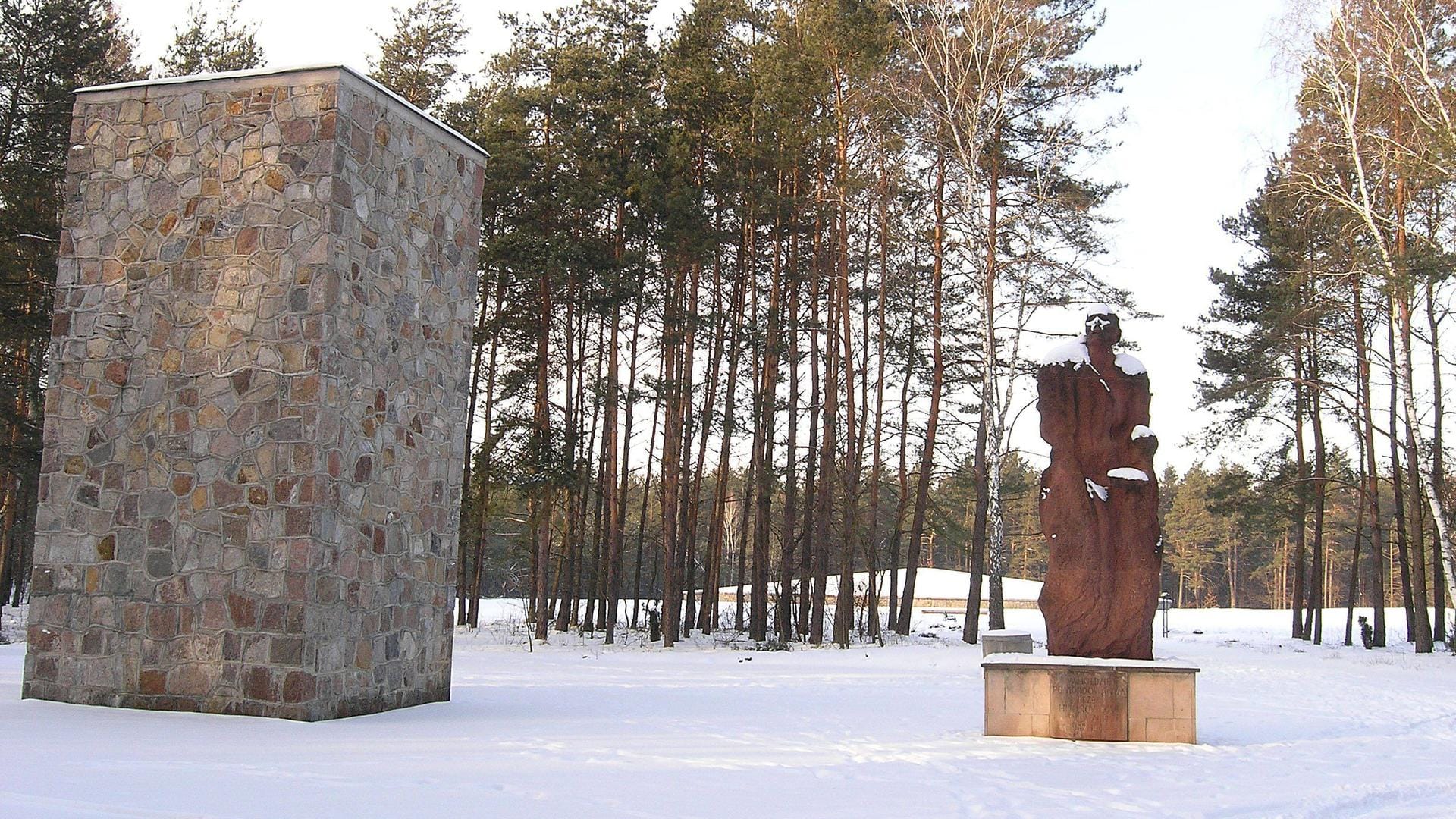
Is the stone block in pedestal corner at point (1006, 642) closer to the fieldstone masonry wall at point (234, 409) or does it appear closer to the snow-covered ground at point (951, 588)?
the fieldstone masonry wall at point (234, 409)

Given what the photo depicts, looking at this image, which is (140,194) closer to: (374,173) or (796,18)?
(374,173)

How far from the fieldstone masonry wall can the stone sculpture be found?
476cm

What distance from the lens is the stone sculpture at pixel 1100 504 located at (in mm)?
7973

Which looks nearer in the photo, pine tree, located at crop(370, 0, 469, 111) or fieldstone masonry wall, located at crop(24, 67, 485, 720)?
fieldstone masonry wall, located at crop(24, 67, 485, 720)

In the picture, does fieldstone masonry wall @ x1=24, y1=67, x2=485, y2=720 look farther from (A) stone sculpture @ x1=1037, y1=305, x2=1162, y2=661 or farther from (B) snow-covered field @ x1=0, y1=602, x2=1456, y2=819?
(A) stone sculpture @ x1=1037, y1=305, x2=1162, y2=661

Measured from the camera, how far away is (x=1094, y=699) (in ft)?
25.1

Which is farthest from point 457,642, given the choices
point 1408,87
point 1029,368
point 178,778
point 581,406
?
point 1408,87

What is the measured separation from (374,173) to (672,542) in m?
12.4

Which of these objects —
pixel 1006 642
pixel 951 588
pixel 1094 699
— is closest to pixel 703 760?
pixel 1094 699

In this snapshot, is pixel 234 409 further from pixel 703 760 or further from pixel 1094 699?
pixel 1094 699

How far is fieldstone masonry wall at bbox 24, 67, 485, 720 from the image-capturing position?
736 cm

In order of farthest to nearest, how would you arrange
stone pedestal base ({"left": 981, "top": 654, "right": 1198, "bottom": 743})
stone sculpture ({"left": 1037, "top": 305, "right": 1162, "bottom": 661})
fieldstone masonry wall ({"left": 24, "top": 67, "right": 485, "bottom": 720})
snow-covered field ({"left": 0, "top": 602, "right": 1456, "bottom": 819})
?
stone sculpture ({"left": 1037, "top": 305, "right": 1162, "bottom": 661}), stone pedestal base ({"left": 981, "top": 654, "right": 1198, "bottom": 743}), fieldstone masonry wall ({"left": 24, "top": 67, "right": 485, "bottom": 720}), snow-covered field ({"left": 0, "top": 602, "right": 1456, "bottom": 819})

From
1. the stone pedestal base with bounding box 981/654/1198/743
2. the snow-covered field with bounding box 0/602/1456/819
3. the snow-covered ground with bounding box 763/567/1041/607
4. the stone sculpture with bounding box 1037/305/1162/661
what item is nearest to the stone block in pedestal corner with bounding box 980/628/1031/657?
the snow-covered field with bounding box 0/602/1456/819

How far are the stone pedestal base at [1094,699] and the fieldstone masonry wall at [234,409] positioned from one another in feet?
14.2
